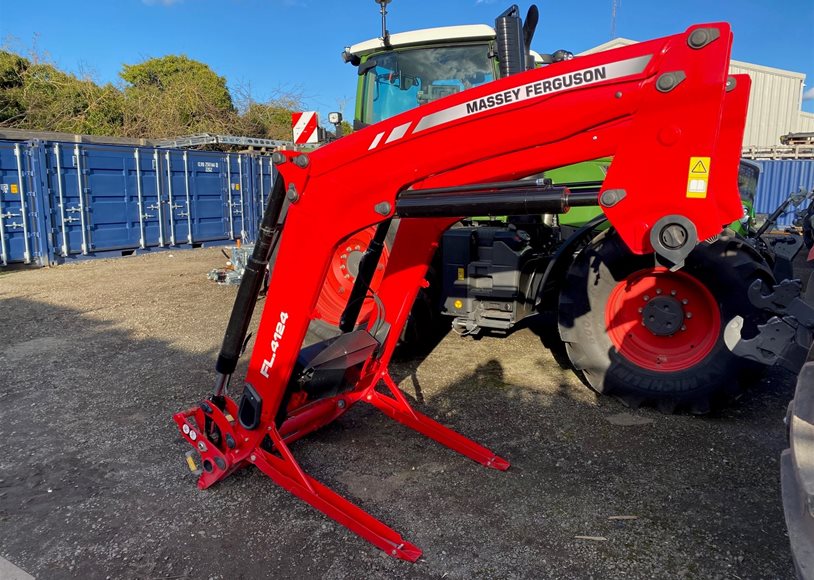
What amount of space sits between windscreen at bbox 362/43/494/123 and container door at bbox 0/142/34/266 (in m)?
7.77

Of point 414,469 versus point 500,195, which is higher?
point 500,195

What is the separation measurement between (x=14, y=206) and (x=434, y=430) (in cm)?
987

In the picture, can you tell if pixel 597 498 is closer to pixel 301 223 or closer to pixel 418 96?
pixel 301 223

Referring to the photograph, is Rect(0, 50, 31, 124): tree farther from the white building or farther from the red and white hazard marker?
the white building

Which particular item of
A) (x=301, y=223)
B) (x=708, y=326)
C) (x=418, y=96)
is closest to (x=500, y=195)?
(x=301, y=223)

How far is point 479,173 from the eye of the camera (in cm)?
221

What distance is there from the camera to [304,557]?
2436 mm

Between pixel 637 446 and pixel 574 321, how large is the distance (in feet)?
2.95

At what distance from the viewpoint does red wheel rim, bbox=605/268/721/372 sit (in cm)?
371

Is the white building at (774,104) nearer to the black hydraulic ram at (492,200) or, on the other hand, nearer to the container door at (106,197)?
the container door at (106,197)

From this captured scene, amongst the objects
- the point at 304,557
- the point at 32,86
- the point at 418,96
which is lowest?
the point at 304,557

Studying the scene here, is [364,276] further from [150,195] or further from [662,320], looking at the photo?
[150,195]

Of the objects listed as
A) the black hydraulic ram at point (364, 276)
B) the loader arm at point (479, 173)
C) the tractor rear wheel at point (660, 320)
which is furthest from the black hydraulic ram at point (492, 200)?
the tractor rear wheel at point (660, 320)

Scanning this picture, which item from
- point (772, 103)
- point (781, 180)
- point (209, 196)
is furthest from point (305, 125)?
point (772, 103)
